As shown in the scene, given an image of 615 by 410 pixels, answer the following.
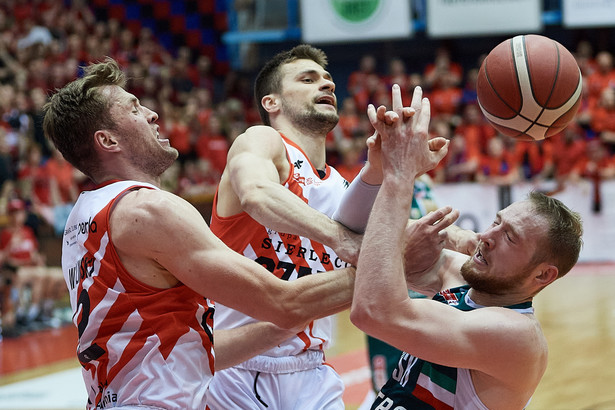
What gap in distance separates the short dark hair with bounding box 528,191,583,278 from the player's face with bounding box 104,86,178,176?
1455mm

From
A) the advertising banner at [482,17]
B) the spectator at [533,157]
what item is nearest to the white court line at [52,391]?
the spectator at [533,157]

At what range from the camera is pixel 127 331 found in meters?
2.71

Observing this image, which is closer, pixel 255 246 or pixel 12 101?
pixel 255 246

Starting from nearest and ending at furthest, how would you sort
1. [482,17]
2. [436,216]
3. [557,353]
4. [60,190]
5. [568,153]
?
[436,216], [557,353], [60,190], [568,153], [482,17]

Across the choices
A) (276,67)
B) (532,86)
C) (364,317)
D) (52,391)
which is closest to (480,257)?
(364,317)

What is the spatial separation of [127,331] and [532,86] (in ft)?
6.52

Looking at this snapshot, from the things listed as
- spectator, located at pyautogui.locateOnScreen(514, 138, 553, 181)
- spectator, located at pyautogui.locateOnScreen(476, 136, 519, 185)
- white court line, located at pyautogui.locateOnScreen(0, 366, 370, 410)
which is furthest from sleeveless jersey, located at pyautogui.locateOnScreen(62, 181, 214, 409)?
spectator, located at pyautogui.locateOnScreen(514, 138, 553, 181)

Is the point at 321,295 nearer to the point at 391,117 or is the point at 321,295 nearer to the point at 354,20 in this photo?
the point at 391,117

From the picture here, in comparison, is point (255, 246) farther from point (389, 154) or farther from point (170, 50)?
point (170, 50)

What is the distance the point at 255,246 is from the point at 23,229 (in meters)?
7.54

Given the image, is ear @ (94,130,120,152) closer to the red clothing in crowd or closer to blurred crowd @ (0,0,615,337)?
blurred crowd @ (0,0,615,337)

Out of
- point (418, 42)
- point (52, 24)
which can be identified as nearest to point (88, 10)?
point (52, 24)

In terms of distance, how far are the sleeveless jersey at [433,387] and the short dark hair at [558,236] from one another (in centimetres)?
21

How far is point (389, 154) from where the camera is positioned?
265cm
